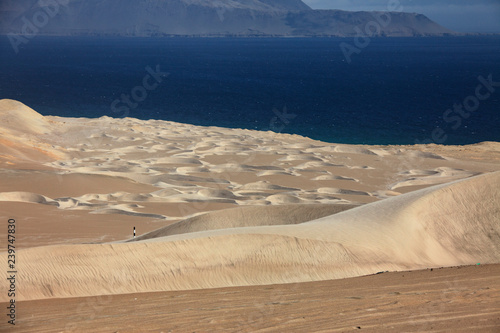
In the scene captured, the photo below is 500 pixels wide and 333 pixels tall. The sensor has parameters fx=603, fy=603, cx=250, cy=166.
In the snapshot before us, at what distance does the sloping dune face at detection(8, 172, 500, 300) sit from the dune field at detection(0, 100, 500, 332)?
15mm

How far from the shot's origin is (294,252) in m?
6.89

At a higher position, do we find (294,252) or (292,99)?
(294,252)

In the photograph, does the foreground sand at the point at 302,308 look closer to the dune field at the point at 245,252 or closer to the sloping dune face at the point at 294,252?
the dune field at the point at 245,252

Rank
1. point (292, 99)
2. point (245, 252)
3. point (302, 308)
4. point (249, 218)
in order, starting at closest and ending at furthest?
point (302, 308)
point (245, 252)
point (249, 218)
point (292, 99)

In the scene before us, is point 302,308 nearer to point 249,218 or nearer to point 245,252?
point 245,252

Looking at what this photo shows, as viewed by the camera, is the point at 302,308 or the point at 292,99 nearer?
the point at 302,308

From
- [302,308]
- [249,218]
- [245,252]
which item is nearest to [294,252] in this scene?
[245,252]

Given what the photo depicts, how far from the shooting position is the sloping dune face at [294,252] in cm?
633

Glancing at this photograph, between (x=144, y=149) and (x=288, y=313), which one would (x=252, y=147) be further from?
(x=288, y=313)

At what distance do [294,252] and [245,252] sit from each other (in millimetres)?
565

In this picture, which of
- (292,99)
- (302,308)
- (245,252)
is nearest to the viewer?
(302,308)

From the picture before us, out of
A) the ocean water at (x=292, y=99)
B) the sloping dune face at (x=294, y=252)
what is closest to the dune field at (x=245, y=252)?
the sloping dune face at (x=294, y=252)

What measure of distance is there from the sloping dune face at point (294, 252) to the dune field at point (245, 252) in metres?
0.02

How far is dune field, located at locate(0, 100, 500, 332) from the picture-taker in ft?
16.9
